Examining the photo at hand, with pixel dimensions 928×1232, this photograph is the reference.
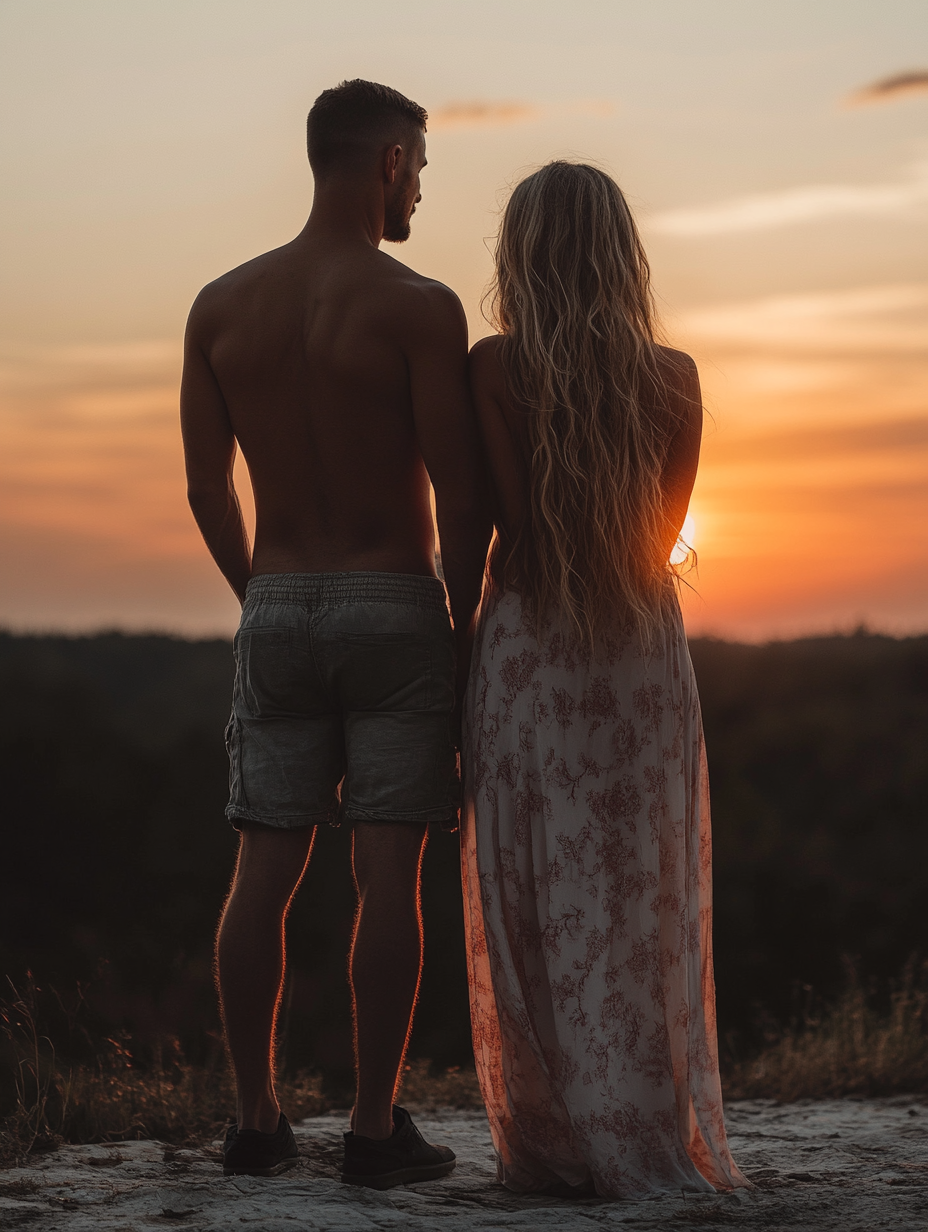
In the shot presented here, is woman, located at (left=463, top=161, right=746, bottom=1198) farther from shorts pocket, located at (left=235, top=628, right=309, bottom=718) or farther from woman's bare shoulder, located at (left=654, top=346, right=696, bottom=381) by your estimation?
shorts pocket, located at (left=235, top=628, right=309, bottom=718)

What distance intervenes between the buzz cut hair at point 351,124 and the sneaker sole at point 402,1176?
2271 millimetres

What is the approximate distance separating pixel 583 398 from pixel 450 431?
0.30 m

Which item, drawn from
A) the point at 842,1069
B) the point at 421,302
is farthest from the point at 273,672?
the point at 842,1069

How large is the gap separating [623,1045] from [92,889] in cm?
1148

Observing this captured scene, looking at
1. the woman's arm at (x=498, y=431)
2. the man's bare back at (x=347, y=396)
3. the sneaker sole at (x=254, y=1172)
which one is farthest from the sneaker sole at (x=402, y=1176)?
the woman's arm at (x=498, y=431)

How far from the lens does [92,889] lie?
42.7 feet

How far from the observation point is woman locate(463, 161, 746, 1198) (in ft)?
8.50

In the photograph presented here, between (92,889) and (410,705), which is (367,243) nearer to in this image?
(410,705)

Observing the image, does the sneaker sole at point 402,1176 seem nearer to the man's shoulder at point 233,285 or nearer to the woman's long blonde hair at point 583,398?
the woman's long blonde hair at point 583,398

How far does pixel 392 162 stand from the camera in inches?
110

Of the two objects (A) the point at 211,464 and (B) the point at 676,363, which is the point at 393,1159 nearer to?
(A) the point at 211,464

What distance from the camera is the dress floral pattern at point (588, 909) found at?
263 cm

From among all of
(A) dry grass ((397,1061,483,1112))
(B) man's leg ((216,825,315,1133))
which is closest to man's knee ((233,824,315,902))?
(B) man's leg ((216,825,315,1133))

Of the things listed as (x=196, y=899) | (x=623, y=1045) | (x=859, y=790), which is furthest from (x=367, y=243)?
(x=859, y=790)
